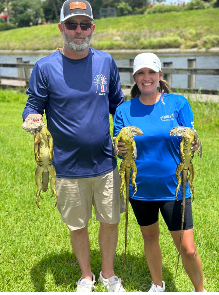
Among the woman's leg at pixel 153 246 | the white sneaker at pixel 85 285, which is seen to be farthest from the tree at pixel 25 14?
the woman's leg at pixel 153 246

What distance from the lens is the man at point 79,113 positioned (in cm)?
310

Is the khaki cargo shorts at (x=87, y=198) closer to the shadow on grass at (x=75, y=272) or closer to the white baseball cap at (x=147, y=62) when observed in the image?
the shadow on grass at (x=75, y=272)

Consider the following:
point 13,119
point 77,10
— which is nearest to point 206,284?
point 77,10

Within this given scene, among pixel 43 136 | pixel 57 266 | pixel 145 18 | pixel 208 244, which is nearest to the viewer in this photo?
pixel 43 136

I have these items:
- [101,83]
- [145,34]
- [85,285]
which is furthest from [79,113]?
[145,34]

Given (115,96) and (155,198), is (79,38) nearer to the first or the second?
(115,96)

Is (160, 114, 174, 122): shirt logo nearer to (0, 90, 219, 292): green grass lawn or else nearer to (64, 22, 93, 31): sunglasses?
(64, 22, 93, 31): sunglasses

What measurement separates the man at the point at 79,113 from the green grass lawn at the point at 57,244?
0.41 m

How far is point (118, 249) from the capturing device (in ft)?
13.6

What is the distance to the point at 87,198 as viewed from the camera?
3.44 metres

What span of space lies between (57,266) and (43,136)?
79.7 inches

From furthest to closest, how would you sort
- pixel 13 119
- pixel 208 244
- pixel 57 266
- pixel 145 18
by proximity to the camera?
1. pixel 145 18
2. pixel 13 119
3. pixel 208 244
4. pixel 57 266

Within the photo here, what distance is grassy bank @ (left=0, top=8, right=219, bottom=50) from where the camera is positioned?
4631 cm

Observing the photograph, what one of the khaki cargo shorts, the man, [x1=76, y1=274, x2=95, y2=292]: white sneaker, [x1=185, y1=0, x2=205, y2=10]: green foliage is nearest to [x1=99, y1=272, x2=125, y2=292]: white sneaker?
the man
